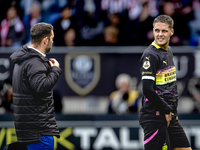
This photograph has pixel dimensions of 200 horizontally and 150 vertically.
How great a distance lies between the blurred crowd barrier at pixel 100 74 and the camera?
7.04 meters

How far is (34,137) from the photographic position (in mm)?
3619

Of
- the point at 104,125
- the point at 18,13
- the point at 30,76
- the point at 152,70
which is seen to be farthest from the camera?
the point at 18,13

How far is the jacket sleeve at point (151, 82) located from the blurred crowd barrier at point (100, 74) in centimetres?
309

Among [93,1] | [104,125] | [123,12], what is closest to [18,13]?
[93,1]

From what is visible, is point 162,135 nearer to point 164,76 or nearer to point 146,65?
point 164,76

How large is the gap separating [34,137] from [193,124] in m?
3.96

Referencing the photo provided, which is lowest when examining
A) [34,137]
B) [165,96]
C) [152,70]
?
[34,137]

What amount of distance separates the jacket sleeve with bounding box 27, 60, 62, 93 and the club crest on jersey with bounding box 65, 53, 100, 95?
3386 mm

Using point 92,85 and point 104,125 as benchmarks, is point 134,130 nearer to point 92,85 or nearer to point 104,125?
point 104,125

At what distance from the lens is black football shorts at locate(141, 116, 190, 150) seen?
3.99 metres

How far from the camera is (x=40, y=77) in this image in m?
3.53

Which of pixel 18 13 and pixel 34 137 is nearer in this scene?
pixel 34 137

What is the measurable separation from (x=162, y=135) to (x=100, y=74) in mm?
3224

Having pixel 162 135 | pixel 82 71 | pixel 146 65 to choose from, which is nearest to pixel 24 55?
pixel 146 65
